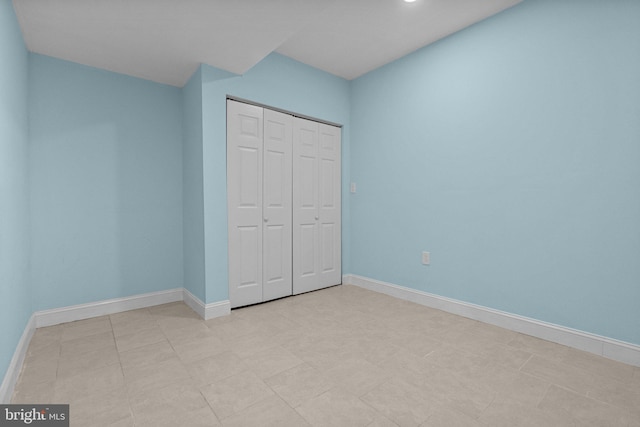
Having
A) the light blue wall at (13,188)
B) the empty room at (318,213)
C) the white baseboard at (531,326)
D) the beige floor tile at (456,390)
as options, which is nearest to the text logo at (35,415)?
the empty room at (318,213)

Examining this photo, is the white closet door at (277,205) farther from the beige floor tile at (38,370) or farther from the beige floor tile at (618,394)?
the beige floor tile at (618,394)

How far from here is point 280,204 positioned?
3312mm

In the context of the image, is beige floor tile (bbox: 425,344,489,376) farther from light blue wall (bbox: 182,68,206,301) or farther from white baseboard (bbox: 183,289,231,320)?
light blue wall (bbox: 182,68,206,301)

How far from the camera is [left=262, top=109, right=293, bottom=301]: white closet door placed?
3186 mm

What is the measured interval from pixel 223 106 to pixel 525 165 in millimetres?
2775

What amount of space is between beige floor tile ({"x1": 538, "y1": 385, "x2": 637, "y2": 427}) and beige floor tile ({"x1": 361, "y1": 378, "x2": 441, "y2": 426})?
58 cm

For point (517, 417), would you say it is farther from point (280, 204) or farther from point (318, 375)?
point (280, 204)

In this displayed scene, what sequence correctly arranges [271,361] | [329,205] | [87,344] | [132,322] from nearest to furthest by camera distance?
[271,361] → [87,344] → [132,322] → [329,205]

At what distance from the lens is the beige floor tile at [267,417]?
137 cm

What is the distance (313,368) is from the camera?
73.3 inches

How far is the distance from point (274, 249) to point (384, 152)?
1759 mm

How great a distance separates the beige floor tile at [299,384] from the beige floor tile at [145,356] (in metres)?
0.82

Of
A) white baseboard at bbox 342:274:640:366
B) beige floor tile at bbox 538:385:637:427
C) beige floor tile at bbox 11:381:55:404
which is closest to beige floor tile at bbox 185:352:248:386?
beige floor tile at bbox 11:381:55:404

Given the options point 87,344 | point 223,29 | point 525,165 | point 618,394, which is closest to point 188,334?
point 87,344
